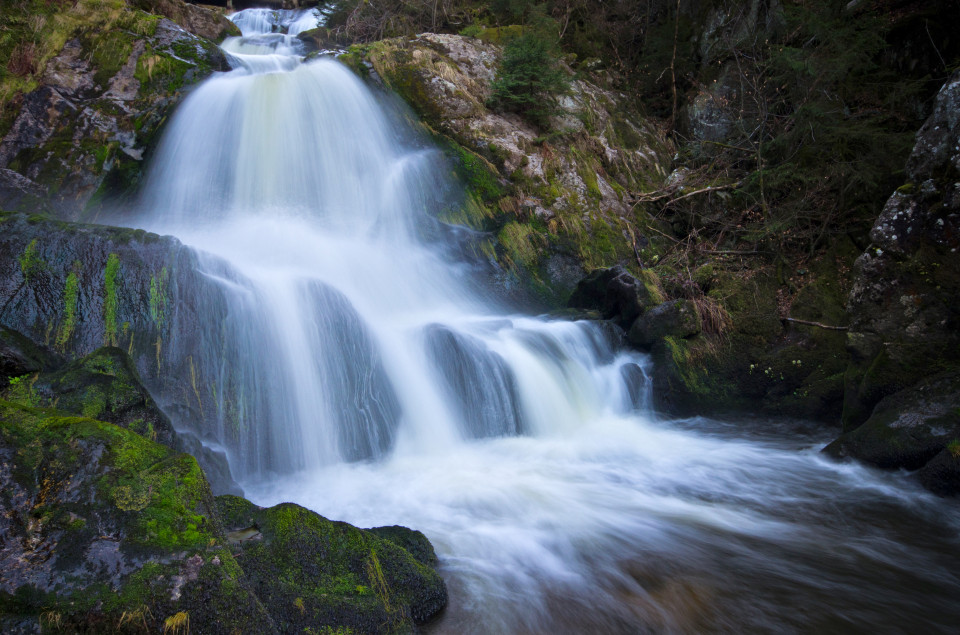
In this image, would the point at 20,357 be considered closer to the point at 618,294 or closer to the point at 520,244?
the point at 618,294

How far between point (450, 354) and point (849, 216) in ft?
21.9

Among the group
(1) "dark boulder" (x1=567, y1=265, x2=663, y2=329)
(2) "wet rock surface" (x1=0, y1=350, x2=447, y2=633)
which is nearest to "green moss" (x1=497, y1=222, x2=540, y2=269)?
(1) "dark boulder" (x1=567, y1=265, x2=663, y2=329)

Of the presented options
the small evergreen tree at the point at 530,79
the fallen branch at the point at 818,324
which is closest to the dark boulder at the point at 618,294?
the fallen branch at the point at 818,324

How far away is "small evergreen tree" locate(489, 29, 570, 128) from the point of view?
11016 mm

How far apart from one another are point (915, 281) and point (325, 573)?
6530 millimetres

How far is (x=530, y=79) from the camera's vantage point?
36.8 feet

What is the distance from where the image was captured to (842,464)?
5.61m

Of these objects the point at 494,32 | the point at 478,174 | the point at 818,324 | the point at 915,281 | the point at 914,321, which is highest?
the point at 494,32

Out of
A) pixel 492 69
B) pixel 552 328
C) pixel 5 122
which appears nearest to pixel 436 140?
pixel 492 69

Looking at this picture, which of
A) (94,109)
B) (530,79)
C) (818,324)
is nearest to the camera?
(818,324)

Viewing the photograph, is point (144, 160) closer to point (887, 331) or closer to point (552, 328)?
point (552, 328)

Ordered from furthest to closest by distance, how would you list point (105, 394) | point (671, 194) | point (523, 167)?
1. point (671, 194)
2. point (523, 167)
3. point (105, 394)

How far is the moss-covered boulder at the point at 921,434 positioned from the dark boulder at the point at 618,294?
11.8 feet

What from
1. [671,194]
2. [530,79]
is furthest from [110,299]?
[671,194]
